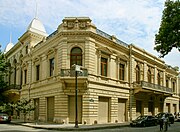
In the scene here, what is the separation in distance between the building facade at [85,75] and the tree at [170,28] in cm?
992

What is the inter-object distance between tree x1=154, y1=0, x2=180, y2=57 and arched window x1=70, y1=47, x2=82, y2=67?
1083 cm

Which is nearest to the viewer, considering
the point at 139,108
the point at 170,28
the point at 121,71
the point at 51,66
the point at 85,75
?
the point at 170,28

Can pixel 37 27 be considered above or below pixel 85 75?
above

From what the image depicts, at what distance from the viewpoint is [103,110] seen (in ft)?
101

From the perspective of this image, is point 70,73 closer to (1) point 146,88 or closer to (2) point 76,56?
(2) point 76,56

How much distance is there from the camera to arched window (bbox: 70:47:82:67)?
95.9 feet

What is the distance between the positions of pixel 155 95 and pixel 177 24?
85.2ft

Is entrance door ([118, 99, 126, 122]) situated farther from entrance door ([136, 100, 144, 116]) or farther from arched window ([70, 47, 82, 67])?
arched window ([70, 47, 82, 67])

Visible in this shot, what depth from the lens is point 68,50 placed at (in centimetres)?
2912

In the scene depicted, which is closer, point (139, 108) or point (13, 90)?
point (139, 108)

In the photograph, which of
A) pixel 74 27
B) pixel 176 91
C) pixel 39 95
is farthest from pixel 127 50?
pixel 176 91

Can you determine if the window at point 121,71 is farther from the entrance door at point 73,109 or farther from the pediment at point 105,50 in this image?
the entrance door at point 73,109

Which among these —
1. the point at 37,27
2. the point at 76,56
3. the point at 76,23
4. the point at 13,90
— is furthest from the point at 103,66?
the point at 13,90

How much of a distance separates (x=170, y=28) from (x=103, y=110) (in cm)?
1436
